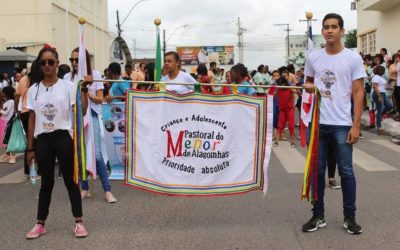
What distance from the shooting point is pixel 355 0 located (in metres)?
29.7

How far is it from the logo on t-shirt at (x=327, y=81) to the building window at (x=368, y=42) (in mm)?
24133

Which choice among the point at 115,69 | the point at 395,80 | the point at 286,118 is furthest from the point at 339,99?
the point at 395,80

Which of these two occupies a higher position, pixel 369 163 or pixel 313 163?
pixel 313 163

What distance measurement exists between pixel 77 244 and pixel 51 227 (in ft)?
2.25

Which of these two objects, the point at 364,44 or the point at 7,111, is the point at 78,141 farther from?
the point at 364,44

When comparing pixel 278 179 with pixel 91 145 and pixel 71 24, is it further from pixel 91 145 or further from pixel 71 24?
pixel 71 24

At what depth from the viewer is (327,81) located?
4895 mm

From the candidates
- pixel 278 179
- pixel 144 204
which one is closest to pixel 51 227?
pixel 144 204

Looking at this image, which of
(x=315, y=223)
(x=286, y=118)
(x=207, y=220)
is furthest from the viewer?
(x=286, y=118)

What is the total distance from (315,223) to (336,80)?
1.42m

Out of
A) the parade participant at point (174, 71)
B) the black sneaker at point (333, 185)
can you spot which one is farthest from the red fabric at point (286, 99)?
the parade participant at point (174, 71)

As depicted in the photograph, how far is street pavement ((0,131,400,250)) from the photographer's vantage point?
4.76 meters

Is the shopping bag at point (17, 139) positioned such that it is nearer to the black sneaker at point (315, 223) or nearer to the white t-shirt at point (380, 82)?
the black sneaker at point (315, 223)

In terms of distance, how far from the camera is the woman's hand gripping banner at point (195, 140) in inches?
205
